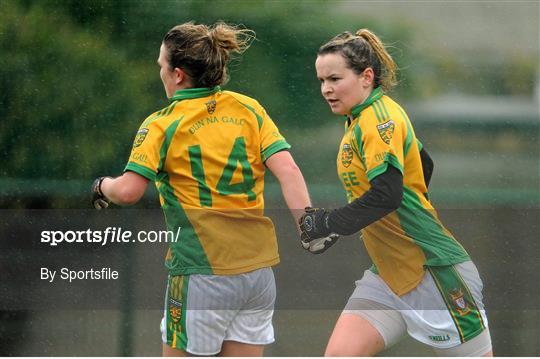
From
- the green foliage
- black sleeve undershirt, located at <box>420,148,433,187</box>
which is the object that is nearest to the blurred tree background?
the green foliage

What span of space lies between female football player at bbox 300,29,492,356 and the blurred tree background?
77cm

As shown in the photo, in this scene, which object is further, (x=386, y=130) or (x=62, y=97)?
(x=62, y=97)

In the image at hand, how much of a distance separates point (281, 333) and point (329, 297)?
0.76ft

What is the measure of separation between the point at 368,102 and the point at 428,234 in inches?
14.2

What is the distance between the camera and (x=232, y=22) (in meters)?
3.23

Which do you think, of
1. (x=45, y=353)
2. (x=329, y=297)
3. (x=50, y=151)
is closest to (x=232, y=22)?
(x=50, y=151)

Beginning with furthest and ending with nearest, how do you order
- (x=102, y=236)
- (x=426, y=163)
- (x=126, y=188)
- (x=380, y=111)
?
(x=102, y=236) < (x=426, y=163) < (x=380, y=111) < (x=126, y=188)

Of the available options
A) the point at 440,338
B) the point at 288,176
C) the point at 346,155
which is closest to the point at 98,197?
the point at 288,176

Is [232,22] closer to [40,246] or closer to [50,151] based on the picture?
[50,151]

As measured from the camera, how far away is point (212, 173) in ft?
7.87

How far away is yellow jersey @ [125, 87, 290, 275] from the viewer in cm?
238

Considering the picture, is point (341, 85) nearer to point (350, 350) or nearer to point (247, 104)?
point (247, 104)

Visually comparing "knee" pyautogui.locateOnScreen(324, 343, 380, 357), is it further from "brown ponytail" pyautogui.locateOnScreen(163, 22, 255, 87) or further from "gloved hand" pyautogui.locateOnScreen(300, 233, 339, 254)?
"brown ponytail" pyautogui.locateOnScreen(163, 22, 255, 87)

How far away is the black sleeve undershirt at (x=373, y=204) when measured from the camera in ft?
7.80
